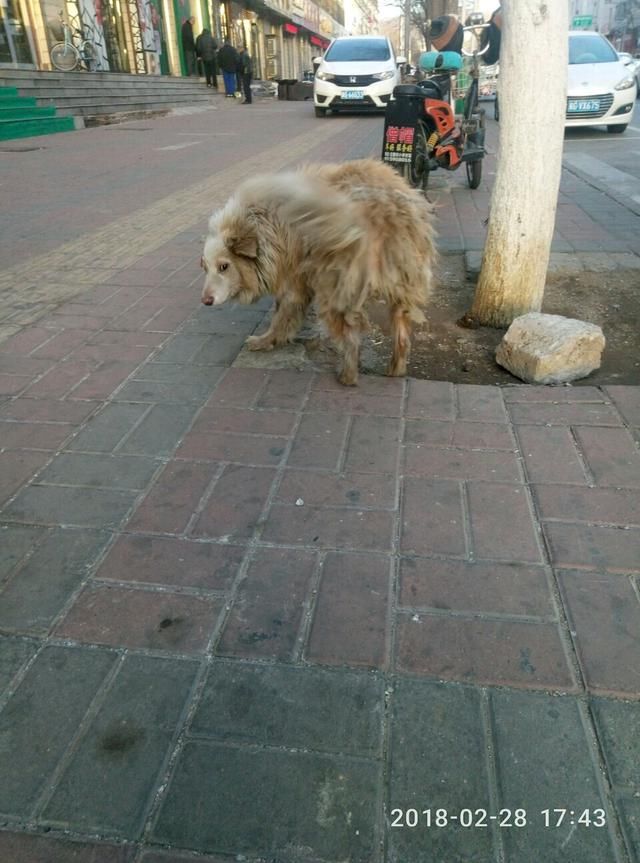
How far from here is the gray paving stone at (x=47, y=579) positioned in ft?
6.66

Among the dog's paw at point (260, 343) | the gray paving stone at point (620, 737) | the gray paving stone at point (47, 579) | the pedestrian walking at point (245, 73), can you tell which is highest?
the pedestrian walking at point (245, 73)

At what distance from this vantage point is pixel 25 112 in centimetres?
1502

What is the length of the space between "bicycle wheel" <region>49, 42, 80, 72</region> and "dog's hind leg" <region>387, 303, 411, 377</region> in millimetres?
18244

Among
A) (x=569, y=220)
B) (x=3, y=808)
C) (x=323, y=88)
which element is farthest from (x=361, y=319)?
(x=323, y=88)

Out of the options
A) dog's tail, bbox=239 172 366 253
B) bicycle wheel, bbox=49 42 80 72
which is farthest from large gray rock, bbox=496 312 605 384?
bicycle wheel, bbox=49 42 80 72

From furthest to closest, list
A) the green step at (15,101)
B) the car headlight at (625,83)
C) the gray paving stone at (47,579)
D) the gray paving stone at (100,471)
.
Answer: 1. the green step at (15,101)
2. the car headlight at (625,83)
3. the gray paving stone at (100,471)
4. the gray paving stone at (47,579)

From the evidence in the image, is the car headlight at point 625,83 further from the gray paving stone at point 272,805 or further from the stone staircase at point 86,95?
the gray paving stone at point 272,805

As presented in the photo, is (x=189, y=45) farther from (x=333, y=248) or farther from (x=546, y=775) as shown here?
(x=546, y=775)

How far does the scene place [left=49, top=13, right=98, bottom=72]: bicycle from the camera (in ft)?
56.9

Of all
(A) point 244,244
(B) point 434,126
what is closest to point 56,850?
(A) point 244,244

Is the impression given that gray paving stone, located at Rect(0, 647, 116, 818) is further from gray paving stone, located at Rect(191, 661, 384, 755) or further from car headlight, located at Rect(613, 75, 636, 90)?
car headlight, located at Rect(613, 75, 636, 90)

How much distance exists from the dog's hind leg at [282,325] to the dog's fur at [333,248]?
0.04 metres

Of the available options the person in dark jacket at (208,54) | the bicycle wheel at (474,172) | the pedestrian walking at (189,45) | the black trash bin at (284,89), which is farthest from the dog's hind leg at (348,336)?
the black trash bin at (284,89)

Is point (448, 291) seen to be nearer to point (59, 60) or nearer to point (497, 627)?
point (497, 627)
